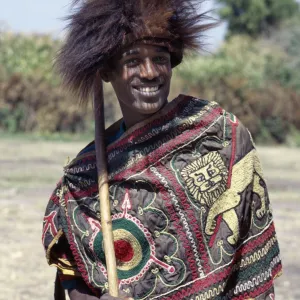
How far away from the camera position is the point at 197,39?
119 inches

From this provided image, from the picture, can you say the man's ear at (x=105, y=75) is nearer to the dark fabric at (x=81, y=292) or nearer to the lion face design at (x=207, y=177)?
the lion face design at (x=207, y=177)

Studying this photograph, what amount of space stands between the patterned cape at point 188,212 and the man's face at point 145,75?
0.18ft

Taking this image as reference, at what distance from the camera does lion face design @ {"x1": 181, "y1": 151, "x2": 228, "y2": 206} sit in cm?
279

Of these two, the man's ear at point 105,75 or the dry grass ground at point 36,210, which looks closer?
the man's ear at point 105,75

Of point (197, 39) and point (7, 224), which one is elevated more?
point (197, 39)

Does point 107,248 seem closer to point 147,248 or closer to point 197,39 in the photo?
point 147,248

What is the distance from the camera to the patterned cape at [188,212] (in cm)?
279

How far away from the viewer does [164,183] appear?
2832 mm

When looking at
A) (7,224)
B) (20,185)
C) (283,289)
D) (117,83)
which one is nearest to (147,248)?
(117,83)

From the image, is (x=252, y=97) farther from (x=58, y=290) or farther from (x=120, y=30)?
(x=120, y=30)

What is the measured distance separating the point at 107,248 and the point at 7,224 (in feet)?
23.0

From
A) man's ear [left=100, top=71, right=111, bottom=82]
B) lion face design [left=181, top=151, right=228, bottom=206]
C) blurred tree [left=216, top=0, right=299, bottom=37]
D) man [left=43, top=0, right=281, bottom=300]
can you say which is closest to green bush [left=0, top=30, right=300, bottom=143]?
man's ear [left=100, top=71, right=111, bottom=82]

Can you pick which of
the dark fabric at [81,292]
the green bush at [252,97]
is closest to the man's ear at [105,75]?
the dark fabric at [81,292]

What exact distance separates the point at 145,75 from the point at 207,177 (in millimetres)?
427
